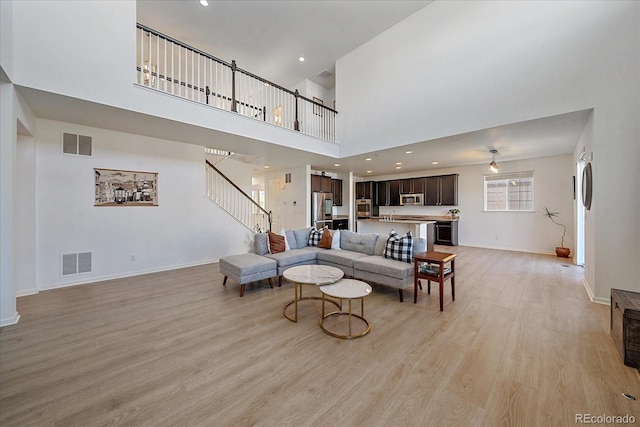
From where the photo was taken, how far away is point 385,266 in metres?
3.58

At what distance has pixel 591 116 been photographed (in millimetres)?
3496

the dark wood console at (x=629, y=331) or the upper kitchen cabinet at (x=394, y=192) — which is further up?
the upper kitchen cabinet at (x=394, y=192)

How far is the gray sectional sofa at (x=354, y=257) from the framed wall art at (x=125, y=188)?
7.84ft

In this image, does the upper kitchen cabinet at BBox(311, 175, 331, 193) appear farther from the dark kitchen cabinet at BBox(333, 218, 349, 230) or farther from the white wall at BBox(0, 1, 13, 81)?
the white wall at BBox(0, 1, 13, 81)

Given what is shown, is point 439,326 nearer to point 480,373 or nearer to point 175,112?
point 480,373

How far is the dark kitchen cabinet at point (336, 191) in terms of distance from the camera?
9023mm

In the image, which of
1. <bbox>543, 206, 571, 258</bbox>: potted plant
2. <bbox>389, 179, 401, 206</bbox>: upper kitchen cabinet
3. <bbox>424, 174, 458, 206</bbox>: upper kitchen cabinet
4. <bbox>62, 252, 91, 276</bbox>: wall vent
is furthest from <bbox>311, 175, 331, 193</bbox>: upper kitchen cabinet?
<bbox>543, 206, 571, 258</bbox>: potted plant

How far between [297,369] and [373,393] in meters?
0.61

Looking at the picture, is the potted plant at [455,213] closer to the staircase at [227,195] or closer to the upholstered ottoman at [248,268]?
the staircase at [227,195]

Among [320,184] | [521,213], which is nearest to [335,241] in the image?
[320,184]

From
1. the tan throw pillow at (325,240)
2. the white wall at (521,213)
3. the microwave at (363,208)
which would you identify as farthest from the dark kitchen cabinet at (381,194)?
the tan throw pillow at (325,240)

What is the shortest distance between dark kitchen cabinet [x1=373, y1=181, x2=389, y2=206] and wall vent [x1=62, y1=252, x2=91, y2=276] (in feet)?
27.8

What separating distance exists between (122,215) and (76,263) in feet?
3.34

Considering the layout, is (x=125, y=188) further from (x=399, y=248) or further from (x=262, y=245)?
(x=399, y=248)
